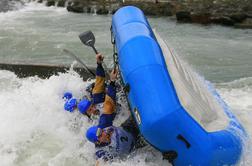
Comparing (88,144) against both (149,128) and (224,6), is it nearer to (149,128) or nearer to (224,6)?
(149,128)

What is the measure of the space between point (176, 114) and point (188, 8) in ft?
53.8

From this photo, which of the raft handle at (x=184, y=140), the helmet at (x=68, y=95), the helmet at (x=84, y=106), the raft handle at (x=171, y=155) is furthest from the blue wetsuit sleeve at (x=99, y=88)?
the raft handle at (x=184, y=140)

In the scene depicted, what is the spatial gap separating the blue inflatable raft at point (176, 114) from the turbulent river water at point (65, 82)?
0.41 metres

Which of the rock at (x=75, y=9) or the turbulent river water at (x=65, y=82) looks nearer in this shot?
the turbulent river water at (x=65, y=82)

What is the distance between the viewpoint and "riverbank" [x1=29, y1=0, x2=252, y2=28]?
17531 millimetres

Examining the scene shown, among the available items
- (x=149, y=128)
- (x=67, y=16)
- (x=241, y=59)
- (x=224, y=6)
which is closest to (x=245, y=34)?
(x=241, y=59)

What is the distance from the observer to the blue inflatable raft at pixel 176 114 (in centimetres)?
458

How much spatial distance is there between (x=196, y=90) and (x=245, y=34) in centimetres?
1121

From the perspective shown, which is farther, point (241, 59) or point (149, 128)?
point (241, 59)

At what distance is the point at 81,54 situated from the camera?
1269cm

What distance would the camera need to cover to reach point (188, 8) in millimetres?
20531

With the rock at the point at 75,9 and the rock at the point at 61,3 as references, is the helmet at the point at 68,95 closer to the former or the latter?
the rock at the point at 75,9

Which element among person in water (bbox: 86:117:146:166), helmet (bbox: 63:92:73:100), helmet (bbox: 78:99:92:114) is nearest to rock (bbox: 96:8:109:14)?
helmet (bbox: 63:92:73:100)

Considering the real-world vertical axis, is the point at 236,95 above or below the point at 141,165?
below
